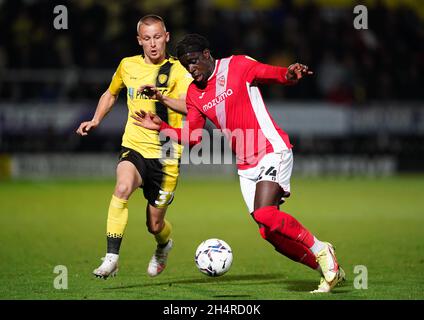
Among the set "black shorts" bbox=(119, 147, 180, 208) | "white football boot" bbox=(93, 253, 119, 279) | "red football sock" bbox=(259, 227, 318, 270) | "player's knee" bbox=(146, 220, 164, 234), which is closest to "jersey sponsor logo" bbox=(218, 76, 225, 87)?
"red football sock" bbox=(259, 227, 318, 270)

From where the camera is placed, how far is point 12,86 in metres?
20.6

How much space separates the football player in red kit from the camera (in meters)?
7.83

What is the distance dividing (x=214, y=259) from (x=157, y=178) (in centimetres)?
134

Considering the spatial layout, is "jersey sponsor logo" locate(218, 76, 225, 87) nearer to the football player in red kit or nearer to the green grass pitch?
the football player in red kit

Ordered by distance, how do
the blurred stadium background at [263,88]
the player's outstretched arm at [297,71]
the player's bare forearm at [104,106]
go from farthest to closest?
1. the blurred stadium background at [263,88]
2. the player's bare forearm at [104,106]
3. the player's outstretched arm at [297,71]

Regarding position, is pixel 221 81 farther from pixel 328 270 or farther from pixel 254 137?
pixel 328 270

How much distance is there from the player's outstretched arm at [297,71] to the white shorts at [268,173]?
761 millimetres

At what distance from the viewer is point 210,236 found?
41.0 feet

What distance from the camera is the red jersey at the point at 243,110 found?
26.1ft
